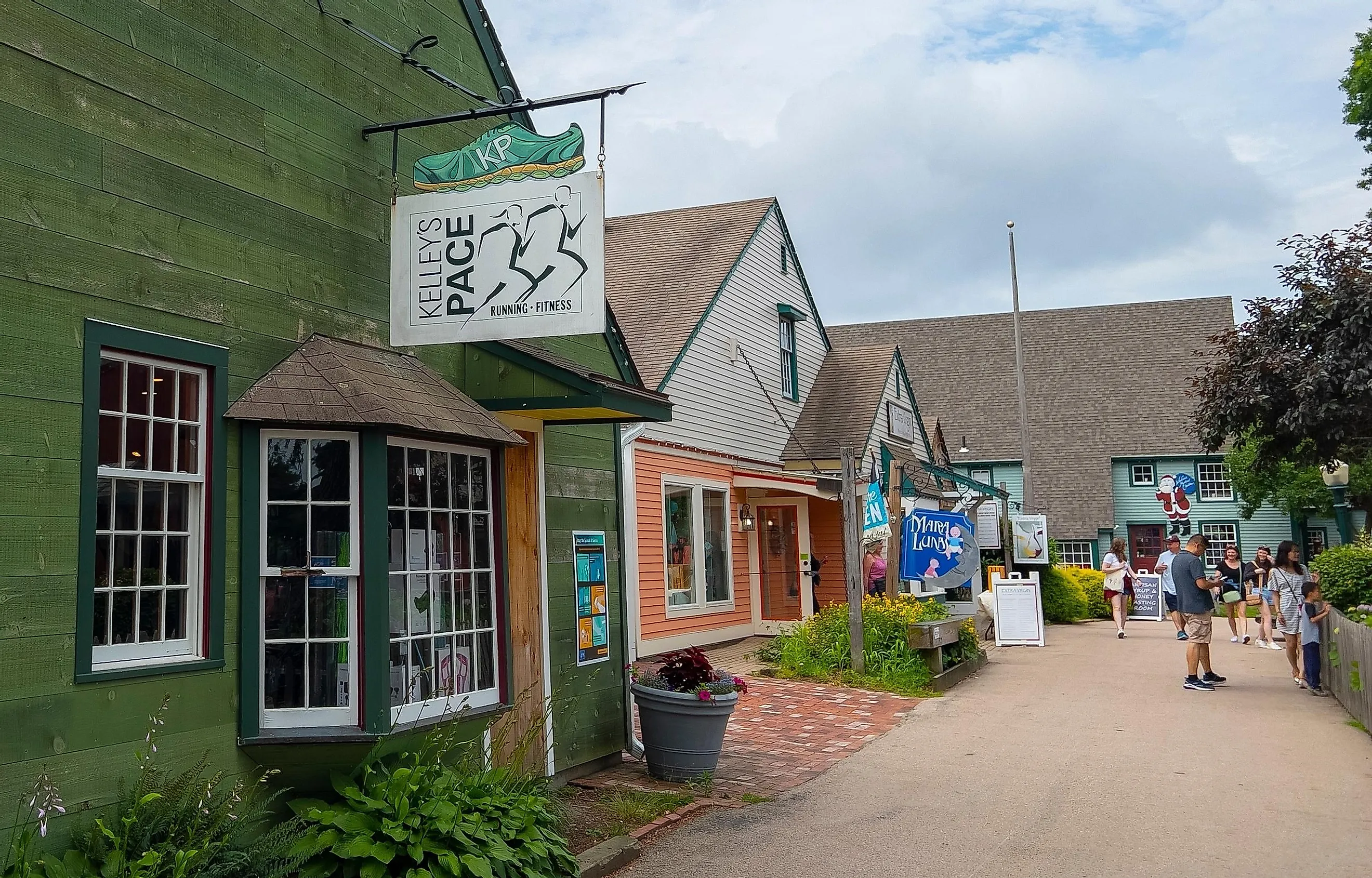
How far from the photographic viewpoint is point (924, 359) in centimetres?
4484

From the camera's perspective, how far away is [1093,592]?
2834cm

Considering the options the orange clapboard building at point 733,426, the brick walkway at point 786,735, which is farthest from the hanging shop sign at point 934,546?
the brick walkway at point 786,735

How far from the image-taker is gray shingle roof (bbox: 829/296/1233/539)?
3884 centimetres

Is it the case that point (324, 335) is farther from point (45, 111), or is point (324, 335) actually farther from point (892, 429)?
point (892, 429)

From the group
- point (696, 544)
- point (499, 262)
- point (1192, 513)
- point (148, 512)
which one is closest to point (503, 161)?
point (499, 262)

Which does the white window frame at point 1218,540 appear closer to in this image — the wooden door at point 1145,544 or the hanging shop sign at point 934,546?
the wooden door at point 1145,544

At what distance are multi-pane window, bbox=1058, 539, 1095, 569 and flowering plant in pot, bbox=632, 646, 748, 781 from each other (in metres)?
32.2

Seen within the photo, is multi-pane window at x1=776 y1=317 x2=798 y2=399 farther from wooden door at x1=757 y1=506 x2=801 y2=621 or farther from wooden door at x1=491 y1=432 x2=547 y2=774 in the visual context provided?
wooden door at x1=491 y1=432 x2=547 y2=774

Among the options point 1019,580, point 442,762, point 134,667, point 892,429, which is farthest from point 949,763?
point 892,429

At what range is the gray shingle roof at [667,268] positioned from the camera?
55.8ft

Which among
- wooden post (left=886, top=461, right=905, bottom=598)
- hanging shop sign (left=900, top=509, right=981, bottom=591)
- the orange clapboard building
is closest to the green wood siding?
the orange clapboard building

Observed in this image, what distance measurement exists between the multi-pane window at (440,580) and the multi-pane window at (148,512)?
1.03m

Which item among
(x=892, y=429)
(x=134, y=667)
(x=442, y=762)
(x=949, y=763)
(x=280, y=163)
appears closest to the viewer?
(x=134, y=667)

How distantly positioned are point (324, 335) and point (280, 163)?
0.98 metres
